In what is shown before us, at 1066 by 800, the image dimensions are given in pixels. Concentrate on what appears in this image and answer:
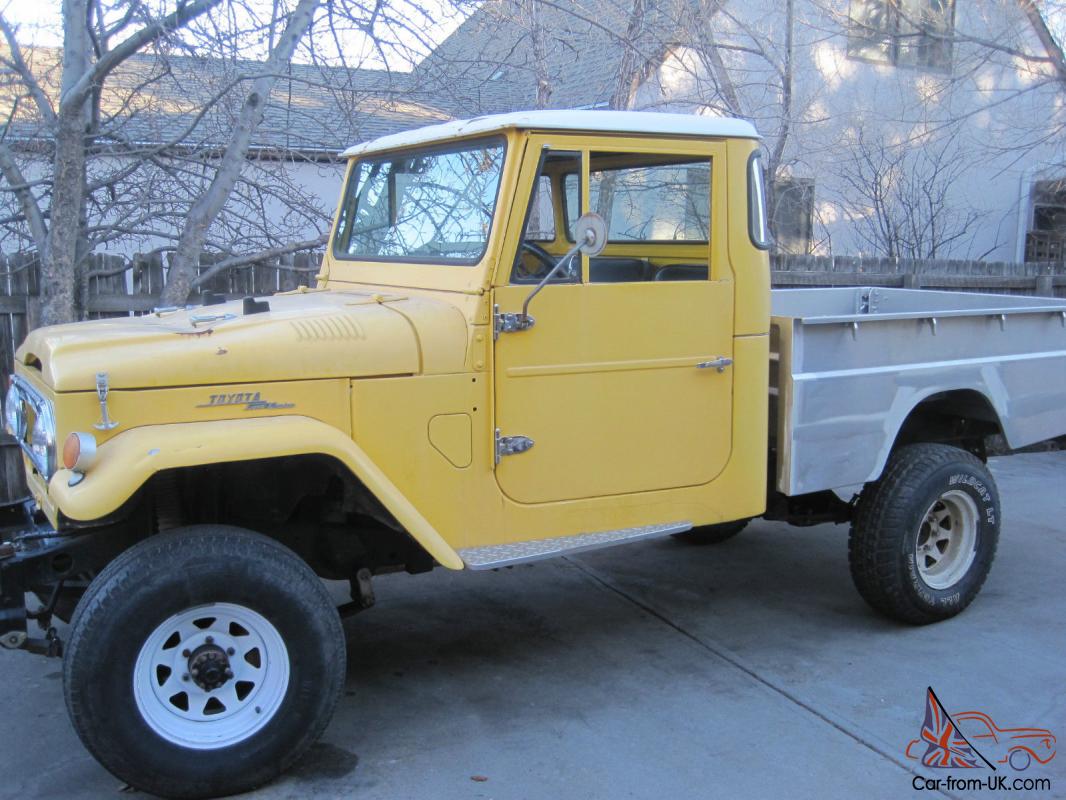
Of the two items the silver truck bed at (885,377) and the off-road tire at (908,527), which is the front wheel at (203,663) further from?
the off-road tire at (908,527)

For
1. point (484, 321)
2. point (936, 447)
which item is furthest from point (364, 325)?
point (936, 447)

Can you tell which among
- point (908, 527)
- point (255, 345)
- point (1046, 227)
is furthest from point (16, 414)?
point (1046, 227)

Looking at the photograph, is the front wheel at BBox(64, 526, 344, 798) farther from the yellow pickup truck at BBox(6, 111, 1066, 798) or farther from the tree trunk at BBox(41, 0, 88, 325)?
the tree trunk at BBox(41, 0, 88, 325)

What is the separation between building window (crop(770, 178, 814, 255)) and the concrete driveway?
8.62 metres

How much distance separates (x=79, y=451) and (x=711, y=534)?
4.16 metres

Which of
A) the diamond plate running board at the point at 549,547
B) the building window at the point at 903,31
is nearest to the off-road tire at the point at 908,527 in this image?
the diamond plate running board at the point at 549,547

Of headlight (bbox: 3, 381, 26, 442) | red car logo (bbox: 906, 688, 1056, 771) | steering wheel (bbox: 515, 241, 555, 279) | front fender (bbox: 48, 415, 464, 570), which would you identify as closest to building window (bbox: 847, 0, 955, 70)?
steering wheel (bbox: 515, 241, 555, 279)

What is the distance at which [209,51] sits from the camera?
6102 millimetres

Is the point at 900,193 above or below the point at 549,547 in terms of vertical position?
above

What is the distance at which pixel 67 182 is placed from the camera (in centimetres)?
588

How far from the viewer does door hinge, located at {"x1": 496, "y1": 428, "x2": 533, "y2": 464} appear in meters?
3.85

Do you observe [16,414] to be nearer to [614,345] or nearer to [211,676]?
[211,676]

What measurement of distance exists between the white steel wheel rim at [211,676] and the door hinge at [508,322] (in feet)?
4.46

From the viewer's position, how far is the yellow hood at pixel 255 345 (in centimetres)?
329
